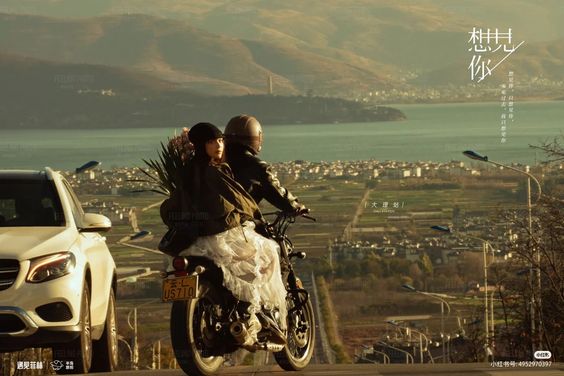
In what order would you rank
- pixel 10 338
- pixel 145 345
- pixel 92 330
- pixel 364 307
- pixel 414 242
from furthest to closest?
pixel 414 242
pixel 364 307
pixel 145 345
pixel 92 330
pixel 10 338

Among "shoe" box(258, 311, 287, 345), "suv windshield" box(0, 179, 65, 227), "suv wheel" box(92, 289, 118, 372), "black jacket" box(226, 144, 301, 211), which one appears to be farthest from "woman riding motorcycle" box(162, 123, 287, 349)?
"suv wheel" box(92, 289, 118, 372)

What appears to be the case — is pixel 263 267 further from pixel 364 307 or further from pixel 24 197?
pixel 364 307

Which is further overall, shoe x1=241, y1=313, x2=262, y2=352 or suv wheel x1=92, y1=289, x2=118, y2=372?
suv wheel x1=92, y1=289, x2=118, y2=372

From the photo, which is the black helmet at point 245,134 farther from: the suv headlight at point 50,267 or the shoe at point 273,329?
the suv headlight at point 50,267

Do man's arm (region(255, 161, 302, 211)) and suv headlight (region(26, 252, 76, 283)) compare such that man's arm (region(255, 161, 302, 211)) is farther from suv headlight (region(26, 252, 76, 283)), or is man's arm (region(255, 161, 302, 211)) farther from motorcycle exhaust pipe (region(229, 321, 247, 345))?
suv headlight (region(26, 252, 76, 283))

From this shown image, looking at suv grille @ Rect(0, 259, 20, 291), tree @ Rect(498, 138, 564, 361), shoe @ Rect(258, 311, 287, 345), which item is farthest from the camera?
tree @ Rect(498, 138, 564, 361)

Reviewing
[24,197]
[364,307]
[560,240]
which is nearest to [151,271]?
[364,307]

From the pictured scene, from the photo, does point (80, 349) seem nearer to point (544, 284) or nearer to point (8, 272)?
point (8, 272)

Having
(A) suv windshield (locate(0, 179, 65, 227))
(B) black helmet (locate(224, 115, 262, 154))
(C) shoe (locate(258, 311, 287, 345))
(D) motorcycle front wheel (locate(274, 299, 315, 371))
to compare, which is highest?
(B) black helmet (locate(224, 115, 262, 154))
